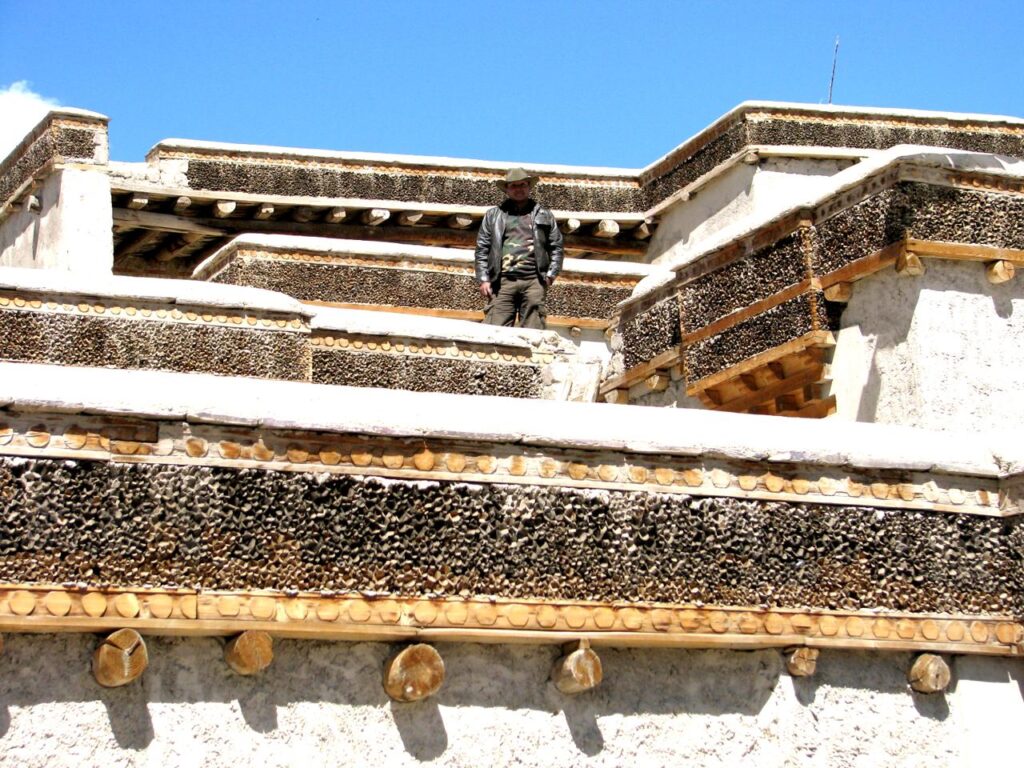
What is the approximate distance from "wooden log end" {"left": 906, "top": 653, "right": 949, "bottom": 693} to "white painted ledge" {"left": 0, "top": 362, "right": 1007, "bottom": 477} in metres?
0.64

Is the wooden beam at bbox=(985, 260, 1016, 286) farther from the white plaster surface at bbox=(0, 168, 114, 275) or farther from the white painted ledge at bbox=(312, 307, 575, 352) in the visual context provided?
the white plaster surface at bbox=(0, 168, 114, 275)

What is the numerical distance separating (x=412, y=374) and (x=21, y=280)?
2.32 metres

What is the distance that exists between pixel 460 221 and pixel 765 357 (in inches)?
324

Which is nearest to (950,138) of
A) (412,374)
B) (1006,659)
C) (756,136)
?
(756,136)

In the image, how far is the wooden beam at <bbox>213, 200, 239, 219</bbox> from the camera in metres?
15.5

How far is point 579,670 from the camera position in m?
4.95

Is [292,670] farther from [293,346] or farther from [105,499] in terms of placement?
[293,346]

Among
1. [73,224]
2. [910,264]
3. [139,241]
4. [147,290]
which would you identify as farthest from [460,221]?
[910,264]

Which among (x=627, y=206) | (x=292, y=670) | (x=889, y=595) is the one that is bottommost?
(x=292, y=670)

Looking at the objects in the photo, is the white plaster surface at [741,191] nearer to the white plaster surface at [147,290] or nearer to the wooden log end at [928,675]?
the white plaster surface at [147,290]

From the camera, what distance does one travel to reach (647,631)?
5.13 meters

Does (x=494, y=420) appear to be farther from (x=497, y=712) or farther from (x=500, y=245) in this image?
(x=500, y=245)

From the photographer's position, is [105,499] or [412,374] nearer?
[105,499]

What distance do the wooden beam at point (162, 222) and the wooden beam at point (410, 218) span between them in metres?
1.77
